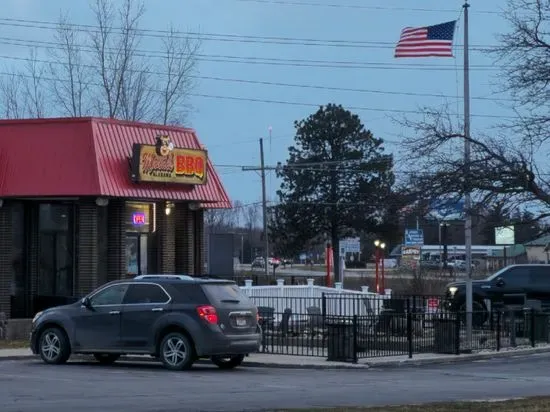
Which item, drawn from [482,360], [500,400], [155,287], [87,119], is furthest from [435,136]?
[87,119]

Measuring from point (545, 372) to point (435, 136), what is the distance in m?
7.84

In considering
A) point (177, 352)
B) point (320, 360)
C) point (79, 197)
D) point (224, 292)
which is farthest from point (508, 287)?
point (177, 352)

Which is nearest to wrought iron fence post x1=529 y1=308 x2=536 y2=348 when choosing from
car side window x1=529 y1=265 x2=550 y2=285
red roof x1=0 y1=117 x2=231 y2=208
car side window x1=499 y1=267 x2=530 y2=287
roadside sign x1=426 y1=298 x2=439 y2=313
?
roadside sign x1=426 y1=298 x2=439 y2=313

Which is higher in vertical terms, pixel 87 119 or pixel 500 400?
pixel 87 119

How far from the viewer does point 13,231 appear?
3219 centimetres

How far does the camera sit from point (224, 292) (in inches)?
863

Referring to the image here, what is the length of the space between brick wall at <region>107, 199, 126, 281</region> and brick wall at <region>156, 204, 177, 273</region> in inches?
87.7

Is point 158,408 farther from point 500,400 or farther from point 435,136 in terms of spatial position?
point 435,136

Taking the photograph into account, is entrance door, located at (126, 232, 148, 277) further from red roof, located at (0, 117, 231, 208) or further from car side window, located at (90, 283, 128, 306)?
car side window, located at (90, 283, 128, 306)

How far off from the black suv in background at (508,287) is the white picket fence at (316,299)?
3138 mm

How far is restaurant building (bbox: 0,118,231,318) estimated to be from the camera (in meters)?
31.3

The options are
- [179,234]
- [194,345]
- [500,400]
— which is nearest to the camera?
[500,400]

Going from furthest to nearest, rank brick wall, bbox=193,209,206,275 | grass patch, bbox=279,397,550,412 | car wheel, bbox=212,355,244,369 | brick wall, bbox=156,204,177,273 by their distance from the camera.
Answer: brick wall, bbox=193,209,206,275 < brick wall, bbox=156,204,177,273 < car wheel, bbox=212,355,244,369 < grass patch, bbox=279,397,550,412

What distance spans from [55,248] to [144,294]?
39.1 feet
